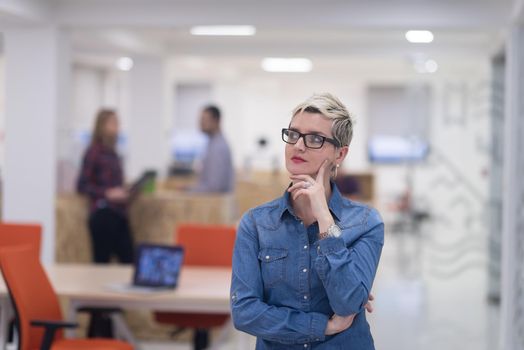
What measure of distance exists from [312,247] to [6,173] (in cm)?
564

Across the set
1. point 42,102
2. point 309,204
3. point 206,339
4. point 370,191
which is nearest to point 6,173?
point 42,102

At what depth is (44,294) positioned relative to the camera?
4.58m

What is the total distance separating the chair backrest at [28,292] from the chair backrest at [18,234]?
1.12 meters

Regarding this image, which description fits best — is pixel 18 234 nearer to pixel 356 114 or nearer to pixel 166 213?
pixel 166 213

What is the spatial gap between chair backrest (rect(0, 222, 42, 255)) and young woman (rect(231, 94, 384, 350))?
11.5 feet

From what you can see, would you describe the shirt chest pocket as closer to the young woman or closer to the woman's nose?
the young woman

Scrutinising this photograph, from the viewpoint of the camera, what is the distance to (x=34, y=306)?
175 inches

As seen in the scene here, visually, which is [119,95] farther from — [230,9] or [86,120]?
[230,9]

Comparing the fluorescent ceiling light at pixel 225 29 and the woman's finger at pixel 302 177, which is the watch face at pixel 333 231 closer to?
the woman's finger at pixel 302 177

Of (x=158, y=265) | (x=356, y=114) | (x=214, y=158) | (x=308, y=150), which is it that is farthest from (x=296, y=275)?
(x=356, y=114)

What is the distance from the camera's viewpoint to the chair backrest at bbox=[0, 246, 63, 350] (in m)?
4.31

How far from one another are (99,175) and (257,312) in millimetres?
4975

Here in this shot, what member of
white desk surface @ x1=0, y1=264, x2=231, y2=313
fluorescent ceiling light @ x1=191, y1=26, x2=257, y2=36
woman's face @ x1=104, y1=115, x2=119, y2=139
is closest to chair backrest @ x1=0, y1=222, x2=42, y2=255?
white desk surface @ x1=0, y1=264, x2=231, y2=313

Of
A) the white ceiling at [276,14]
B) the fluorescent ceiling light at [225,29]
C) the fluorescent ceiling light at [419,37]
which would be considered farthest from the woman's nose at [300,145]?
the fluorescent ceiling light at [419,37]
